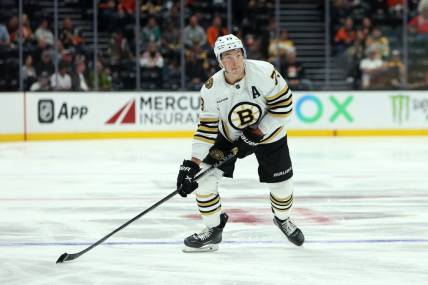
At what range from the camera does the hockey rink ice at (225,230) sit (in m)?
4.28

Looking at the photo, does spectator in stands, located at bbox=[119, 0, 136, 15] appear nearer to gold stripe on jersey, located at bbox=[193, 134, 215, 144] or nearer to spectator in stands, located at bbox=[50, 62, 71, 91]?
spectator in stands, located at bbox=[50, 62, 71, 91]

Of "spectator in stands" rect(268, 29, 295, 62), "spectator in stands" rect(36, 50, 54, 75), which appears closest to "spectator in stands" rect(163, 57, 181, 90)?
"spectator in stands" rect(268, 29, 295, 62)

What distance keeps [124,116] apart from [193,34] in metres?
1.82

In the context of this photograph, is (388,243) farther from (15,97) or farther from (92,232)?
(15,97)

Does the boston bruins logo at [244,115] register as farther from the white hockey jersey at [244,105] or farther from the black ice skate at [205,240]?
the black ice skate at [205,240]

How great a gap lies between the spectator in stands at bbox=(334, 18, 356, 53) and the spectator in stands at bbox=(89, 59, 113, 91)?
3.91 m

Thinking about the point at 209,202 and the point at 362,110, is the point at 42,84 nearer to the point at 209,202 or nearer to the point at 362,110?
the point at 362,110

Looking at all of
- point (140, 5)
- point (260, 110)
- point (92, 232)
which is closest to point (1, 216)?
point (92, 232)

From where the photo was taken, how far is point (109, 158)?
10.7m

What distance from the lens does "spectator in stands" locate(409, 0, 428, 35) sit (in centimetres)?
1490

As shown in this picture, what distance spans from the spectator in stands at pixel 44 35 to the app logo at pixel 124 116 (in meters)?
1.44

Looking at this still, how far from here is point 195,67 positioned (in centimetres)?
1420

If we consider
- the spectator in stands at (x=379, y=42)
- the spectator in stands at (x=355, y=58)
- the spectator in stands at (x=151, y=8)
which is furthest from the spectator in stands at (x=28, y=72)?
the spectator in stands at (x=379, y=42)

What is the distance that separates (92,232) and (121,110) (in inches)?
322
